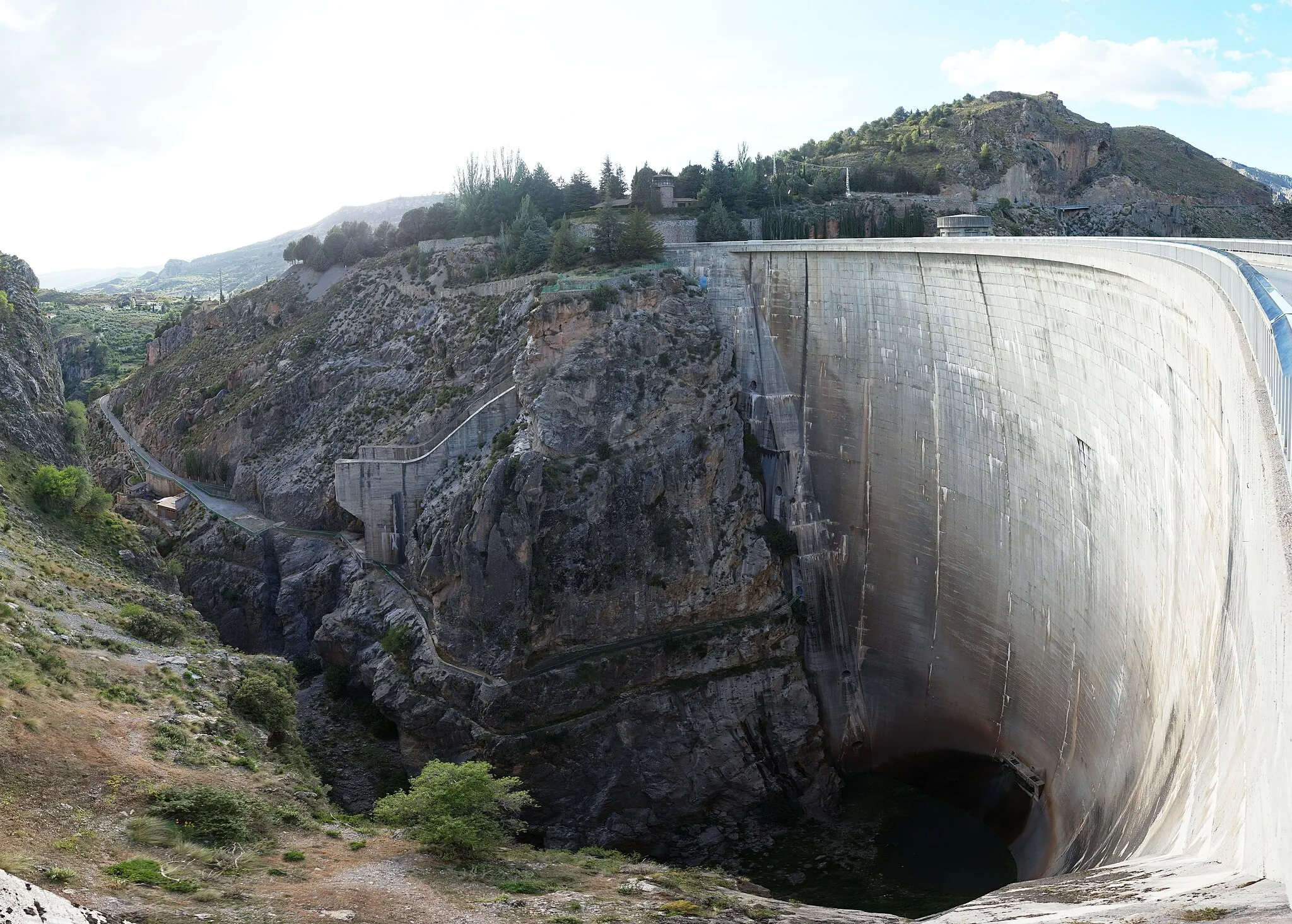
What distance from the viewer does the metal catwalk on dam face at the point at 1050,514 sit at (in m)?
14.2

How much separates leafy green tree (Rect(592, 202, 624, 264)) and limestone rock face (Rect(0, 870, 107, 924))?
43.7 m

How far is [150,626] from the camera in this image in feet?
109

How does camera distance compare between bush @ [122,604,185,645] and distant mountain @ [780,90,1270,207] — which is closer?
bush @ [122,604,185,645]

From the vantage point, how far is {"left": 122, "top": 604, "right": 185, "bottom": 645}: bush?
33.2 metres

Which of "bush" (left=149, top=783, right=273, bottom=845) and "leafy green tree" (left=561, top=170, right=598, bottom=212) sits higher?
"leafy green tree" (left=561, top=170, right=598, bottom=212)

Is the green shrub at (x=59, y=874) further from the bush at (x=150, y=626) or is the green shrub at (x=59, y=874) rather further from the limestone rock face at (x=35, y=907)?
the bush at (x=150, y=626)

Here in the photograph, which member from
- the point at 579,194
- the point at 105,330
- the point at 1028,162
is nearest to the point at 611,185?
the point at 579,194

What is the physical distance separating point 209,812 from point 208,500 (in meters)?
44.1

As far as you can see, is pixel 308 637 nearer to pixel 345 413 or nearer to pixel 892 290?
pixel 345 413

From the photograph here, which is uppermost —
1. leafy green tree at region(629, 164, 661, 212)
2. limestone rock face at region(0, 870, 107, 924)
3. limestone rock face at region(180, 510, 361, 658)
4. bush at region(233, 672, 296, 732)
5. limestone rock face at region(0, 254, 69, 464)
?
leafy green tree at region(629, 164, 661, 212)

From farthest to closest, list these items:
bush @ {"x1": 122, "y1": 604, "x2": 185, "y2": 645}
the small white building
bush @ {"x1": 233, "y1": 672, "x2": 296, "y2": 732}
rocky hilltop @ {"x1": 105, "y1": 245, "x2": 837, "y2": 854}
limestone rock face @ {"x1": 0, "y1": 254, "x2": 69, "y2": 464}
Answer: the small white building → limestone rock face @ {"x1": 0, "y1": 254, "x2": 69, "y2": 464} → rocky hilltop @ {"x1": 105, "y1": 245, "x2": 837, "y2": 854} → bush @ {"x1": 122, "y1": 604, "x2": 185, "y2": 645} → bush @ {"x1": 233, "y1": 672, "x2": 296, "y2": 732}

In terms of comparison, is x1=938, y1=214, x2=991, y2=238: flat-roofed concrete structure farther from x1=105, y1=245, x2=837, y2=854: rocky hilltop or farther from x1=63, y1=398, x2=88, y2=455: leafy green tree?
x1=63, y1=398, x2=88, y2=455: leafy green tree

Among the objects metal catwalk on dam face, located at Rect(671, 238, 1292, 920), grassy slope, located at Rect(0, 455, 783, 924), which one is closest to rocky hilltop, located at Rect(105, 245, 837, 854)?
metal catwalk on dam face, located at Rect(671, 238, 1292, 920)

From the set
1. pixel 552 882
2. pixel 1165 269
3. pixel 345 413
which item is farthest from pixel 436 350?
pixel 1165 269
